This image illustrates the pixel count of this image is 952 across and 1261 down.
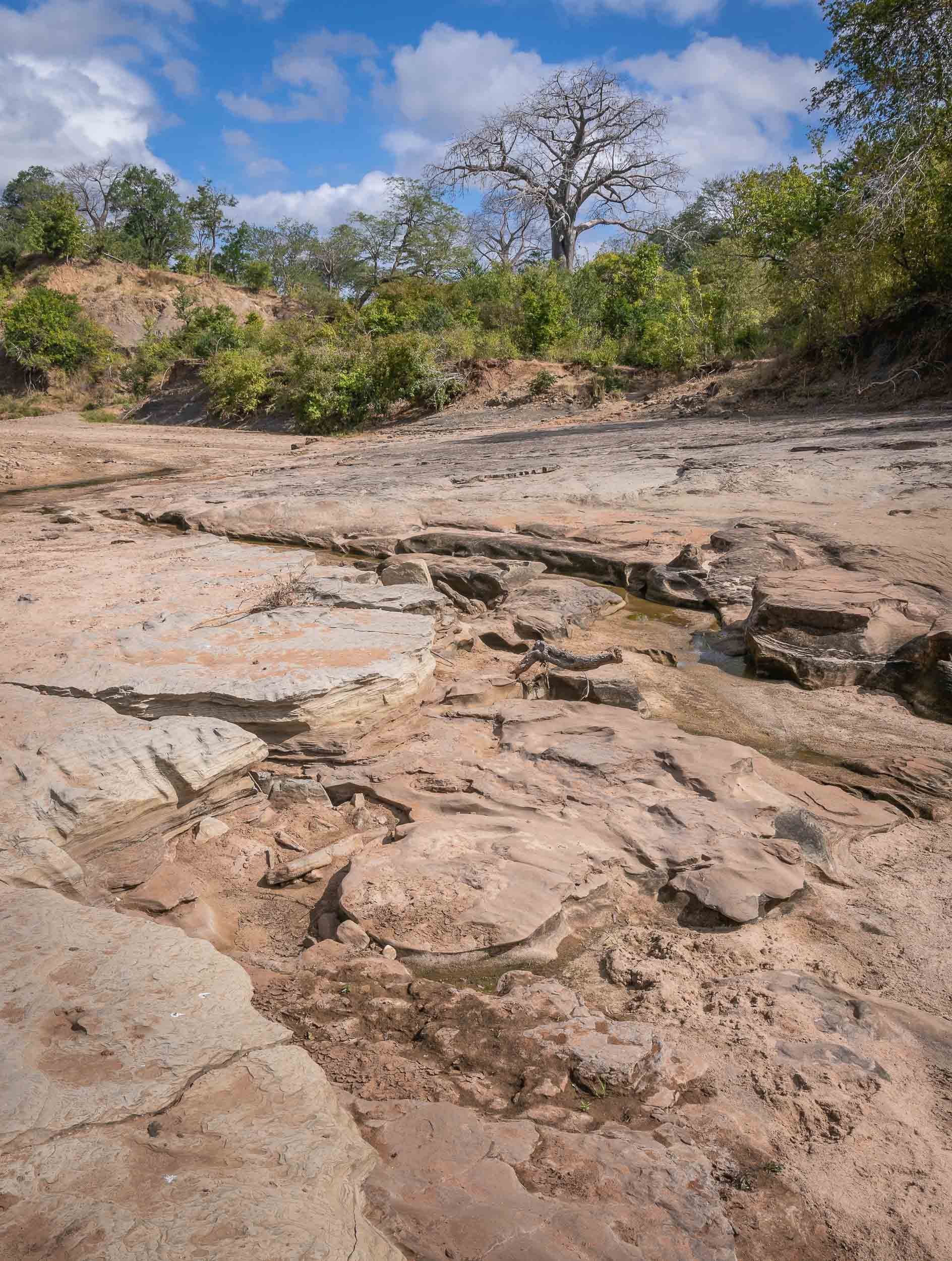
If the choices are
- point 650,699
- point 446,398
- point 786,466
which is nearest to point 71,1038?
point 650,699

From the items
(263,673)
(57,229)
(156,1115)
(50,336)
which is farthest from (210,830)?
(57,229)

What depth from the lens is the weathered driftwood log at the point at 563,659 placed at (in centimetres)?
454

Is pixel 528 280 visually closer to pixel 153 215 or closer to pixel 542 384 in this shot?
pixel 542 384

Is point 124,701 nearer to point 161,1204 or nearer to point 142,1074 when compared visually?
point 142,1074

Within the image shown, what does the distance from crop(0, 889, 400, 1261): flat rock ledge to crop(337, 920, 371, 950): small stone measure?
1.31ft

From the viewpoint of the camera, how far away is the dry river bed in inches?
59.9

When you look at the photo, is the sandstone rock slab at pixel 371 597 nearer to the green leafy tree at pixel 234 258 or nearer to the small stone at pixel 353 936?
the small stone at pixel 353 936

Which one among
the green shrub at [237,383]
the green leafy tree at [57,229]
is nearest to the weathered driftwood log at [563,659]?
the green shrub at [237,383]

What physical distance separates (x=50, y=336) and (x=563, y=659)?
2662 centimetres

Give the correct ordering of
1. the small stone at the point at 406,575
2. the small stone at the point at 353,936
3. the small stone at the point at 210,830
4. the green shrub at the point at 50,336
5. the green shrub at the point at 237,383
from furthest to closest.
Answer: the green shrub at the point at 50,336 → the green shrub at the point at 237,383 → the small stone at the point at 406,575 → the small stone at the point at 210,830 → the small stone at the point at 353,936

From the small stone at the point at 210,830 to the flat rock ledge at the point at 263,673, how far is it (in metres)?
0.40

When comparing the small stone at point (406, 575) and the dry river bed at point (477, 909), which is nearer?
the dry river bed at point (477, 909)

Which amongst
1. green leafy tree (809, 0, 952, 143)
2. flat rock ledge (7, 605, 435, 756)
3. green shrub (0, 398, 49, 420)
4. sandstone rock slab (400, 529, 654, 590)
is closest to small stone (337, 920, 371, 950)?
flat rock ledge (7, 605, 435, 756)

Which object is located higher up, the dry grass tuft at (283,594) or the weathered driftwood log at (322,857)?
the dry grass tuft at (283,594)
